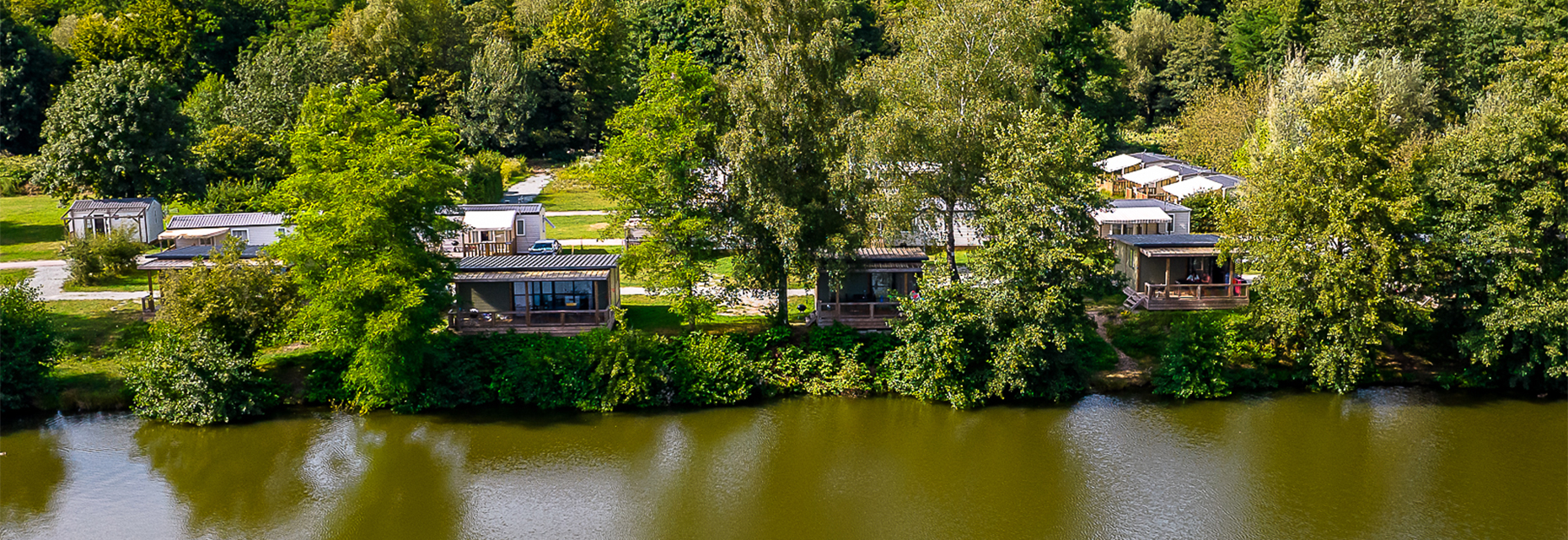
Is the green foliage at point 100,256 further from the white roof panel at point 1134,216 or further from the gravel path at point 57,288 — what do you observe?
the white roof panel at point 1134,216

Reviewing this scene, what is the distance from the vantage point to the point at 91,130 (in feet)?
152

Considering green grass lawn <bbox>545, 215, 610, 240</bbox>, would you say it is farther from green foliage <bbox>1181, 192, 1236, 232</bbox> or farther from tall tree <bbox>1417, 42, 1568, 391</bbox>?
tall tree <bbox>1417, 42, 1568, 391</bbox>

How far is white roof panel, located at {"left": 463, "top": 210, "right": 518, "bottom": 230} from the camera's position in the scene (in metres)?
45.2

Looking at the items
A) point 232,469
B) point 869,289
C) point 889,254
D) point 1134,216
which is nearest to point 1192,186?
point 1134,216

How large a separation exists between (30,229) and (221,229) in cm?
1219

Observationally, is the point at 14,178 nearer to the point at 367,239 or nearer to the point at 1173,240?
the point at 367,239

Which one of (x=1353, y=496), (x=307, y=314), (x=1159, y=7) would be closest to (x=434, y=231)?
(x=307, y=314)

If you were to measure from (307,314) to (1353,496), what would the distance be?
2649 centimetres

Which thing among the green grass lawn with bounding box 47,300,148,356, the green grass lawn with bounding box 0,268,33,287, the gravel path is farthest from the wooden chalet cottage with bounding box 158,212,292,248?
the green grass lawn with bounding box 47,300,148,356

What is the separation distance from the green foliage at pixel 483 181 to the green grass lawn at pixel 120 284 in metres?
14.4

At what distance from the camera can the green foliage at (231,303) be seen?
98.4 ft

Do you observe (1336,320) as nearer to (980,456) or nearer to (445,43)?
(980,456)

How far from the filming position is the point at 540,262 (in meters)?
35.0

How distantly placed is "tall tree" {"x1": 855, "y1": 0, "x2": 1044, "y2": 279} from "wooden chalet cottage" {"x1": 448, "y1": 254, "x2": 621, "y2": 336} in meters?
9.21
